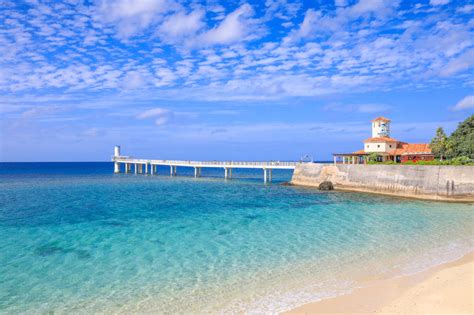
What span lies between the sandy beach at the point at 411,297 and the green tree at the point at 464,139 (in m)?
32.1

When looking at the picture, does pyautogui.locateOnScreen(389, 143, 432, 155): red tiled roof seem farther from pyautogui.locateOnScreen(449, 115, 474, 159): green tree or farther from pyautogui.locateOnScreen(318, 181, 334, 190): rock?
pyautogui.locateOnScreen(318, 181, 334, 190): rock

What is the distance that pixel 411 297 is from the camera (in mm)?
9469

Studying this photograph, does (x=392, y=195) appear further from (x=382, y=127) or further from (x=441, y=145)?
(x=382, y=127)

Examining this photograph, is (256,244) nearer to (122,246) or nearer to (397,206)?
(122,246)

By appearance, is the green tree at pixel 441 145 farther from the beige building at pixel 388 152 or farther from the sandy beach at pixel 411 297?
the sandy beach at pixel 411 297

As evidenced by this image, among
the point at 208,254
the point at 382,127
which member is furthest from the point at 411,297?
the point at 382,127

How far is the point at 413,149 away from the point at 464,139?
6.70 m

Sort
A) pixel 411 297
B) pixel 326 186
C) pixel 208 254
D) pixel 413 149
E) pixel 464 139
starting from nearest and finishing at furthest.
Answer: pixel 411 297
pixel 208 254
pixel 464 139
pixel 326 186
pixel 413 149

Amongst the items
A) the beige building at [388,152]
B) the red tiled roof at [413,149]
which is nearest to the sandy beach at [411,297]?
the beige building at [388,152]

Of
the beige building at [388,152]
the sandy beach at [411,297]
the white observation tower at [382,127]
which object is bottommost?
the sandy beach at [411,297]

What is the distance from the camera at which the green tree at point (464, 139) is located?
37.9 metres

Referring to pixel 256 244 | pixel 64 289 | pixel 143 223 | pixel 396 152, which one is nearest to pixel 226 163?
pixel 396 152

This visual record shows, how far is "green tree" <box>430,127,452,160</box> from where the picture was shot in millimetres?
39675

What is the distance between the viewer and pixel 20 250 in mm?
14438
